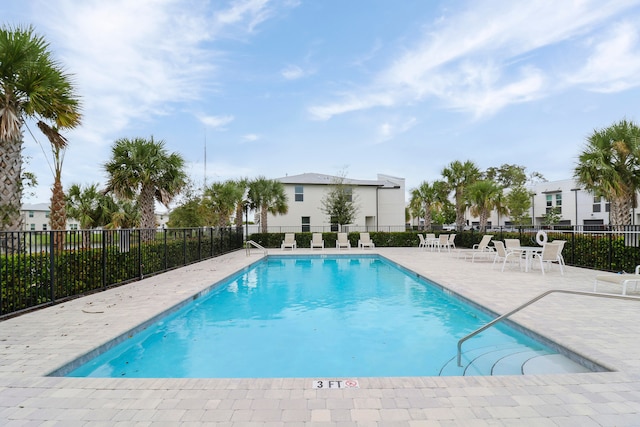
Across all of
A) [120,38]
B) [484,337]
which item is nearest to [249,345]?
[484,337]

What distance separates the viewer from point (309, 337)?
17.4 ft

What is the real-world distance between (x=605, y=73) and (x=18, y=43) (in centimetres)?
1658

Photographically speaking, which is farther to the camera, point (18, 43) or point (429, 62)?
point (429, 62)

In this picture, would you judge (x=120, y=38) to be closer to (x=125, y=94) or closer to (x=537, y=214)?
(x=125, y=94)

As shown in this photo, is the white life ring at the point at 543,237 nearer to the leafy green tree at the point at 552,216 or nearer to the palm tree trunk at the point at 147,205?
the palm tree trunk at the point at 147,205

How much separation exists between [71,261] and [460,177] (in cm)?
2052

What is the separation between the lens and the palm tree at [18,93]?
5582mm

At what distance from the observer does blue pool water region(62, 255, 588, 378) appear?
13.4 ft

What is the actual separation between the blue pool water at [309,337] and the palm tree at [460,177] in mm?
14346

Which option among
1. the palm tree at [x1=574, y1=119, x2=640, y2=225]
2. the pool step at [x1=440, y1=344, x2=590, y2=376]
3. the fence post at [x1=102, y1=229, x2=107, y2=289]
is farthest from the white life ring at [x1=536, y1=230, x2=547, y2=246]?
the fence post at [x1=102, y1=229, x2=107, y2=289]

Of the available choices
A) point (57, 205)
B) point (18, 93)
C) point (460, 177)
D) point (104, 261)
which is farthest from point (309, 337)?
point (460, 177)

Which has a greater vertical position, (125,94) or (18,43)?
(125,94)

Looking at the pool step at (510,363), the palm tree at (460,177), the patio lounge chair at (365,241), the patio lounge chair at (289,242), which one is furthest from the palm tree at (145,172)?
the palm tree at (460,177)

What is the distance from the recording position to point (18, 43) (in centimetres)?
559
